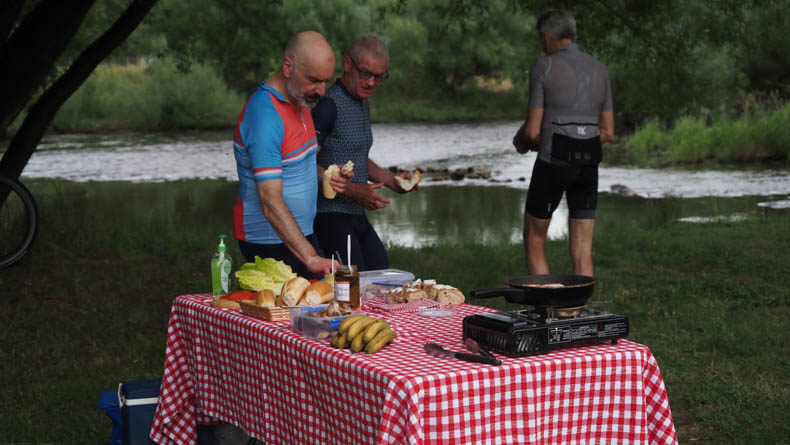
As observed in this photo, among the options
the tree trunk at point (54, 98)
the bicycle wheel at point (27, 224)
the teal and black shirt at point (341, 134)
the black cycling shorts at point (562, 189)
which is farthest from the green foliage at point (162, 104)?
the teal and black shirt at point (341, 134)

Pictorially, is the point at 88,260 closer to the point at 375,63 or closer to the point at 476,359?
the point at 375,63

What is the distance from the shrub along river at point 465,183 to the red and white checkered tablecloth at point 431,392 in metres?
9.39

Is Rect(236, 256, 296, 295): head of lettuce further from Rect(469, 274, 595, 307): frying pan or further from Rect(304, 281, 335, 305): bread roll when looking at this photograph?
Rect(469, 274, 595, 307): frying pan

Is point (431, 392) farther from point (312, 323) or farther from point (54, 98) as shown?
point (54, 98)

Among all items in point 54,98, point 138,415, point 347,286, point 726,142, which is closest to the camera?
point 347,286

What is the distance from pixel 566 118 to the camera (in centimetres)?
692

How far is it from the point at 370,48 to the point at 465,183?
1931cm

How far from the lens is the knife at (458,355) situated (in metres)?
3.37

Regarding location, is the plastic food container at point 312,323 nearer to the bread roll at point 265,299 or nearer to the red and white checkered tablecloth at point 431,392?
the red and white checkered tablecloth at point 431,392

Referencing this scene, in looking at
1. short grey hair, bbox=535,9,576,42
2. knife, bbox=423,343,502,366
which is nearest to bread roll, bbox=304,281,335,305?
knife, bbox=423,343,502,366

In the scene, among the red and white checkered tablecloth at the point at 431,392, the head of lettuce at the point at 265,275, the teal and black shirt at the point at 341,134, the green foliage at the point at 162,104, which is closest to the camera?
the red and white checkered tablecloth at the point at 431,392

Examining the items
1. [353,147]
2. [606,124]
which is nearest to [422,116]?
[606,124]

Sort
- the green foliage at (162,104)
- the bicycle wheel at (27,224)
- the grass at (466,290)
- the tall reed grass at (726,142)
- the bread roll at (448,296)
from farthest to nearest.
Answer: the green foliage at (162,104)
the tall reed grass at (726,142)
the bicycle wheel at (27,224)
the grass at (466,290)
the bread roll at (448,296)

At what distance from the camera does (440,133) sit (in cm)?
4744
